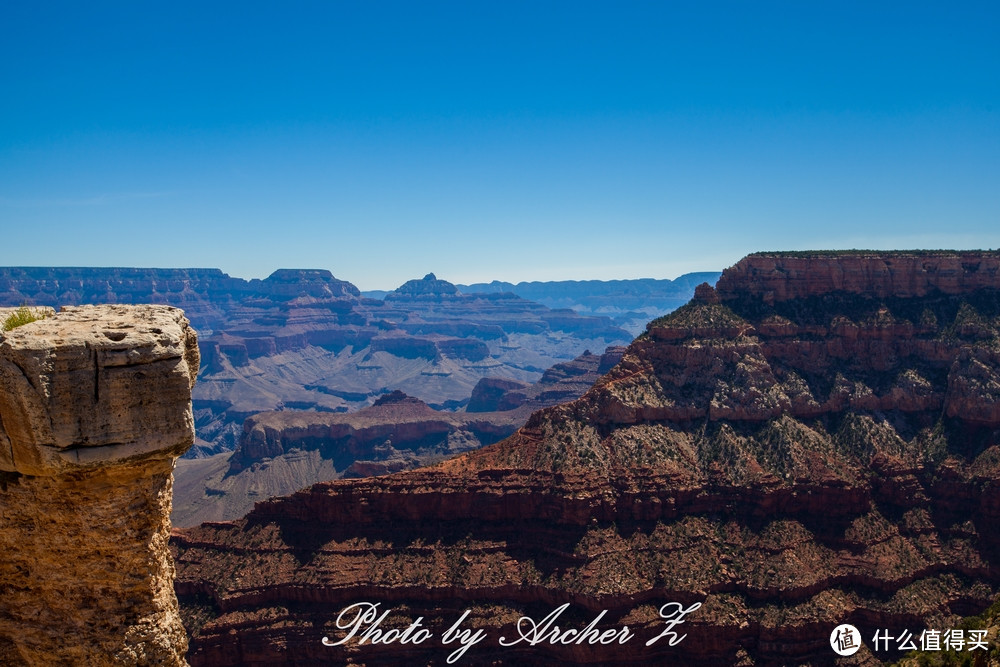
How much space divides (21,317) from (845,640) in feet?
209

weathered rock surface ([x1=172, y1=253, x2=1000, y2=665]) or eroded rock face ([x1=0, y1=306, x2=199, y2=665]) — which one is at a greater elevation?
eroded rock face ([x1=0, y1=306, x2=199, y2=665])

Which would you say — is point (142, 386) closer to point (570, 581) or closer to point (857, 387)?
point (570, 581)

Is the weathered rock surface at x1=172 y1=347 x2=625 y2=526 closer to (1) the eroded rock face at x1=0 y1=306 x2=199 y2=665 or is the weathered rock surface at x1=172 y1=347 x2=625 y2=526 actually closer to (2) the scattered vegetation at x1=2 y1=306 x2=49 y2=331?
(1) the eroded rock face at x1=0 y1=306 x2=199 y2=665

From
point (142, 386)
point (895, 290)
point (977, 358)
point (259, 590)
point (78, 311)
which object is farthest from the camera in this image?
point (895, 290)

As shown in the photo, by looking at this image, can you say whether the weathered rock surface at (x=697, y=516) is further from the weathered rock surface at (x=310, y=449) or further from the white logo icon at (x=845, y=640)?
the weathered rock surface at (x=310, y=449)

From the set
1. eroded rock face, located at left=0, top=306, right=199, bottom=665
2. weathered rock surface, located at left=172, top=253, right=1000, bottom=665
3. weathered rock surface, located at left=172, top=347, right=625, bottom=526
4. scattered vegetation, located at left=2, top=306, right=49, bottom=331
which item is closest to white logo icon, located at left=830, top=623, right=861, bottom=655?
weathered rock surface, located at left=172, top=253, right=1000, bottom=665

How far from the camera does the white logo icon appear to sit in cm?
5750

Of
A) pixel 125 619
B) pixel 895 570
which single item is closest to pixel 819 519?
pixel 895 570

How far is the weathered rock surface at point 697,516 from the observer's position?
59375 millimetres

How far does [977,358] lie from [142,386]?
8614 cm

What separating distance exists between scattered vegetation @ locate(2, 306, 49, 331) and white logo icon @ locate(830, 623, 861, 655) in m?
62.6

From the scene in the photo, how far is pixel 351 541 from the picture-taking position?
6600 centimetres

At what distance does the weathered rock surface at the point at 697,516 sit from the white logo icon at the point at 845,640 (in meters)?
0.81

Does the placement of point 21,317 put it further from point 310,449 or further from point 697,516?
point 310,449
